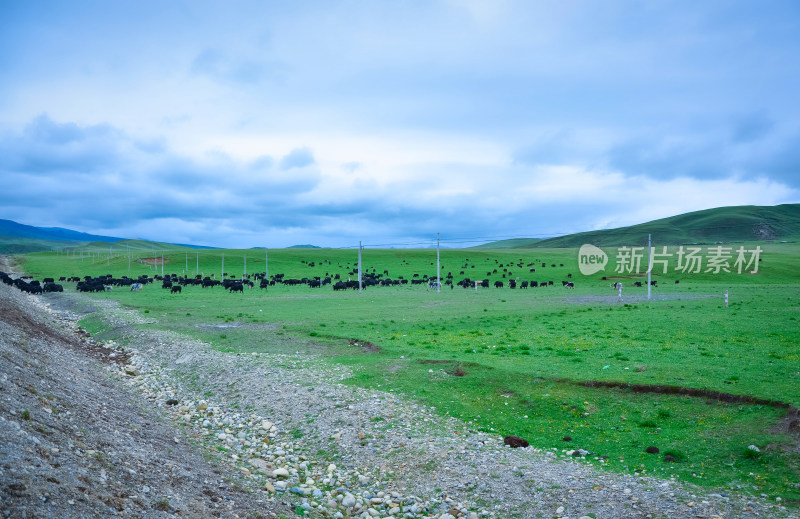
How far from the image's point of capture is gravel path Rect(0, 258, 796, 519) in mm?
8297

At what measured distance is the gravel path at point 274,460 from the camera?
8.30 metres

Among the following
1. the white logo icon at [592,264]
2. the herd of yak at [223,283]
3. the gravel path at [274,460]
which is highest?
the white logo icon at [592,264]

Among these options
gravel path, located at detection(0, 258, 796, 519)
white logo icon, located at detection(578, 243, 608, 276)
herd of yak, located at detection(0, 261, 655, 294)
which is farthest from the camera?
white logo icon, located at detection(578, 243, 608, 276)

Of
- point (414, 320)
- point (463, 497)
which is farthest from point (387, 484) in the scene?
point (414, 320)

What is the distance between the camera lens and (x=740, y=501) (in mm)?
8789

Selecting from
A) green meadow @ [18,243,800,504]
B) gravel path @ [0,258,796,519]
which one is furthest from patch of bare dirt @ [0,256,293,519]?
green meadow @ [18,243,800,504]

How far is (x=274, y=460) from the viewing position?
11820mm

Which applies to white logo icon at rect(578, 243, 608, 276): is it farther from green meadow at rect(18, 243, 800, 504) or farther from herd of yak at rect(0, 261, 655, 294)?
green meadow at rect(18, 243, 800, 504)

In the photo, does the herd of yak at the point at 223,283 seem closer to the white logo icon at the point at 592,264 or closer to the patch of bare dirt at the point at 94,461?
the white logo icon at the point at 592,264

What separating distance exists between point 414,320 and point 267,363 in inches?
577

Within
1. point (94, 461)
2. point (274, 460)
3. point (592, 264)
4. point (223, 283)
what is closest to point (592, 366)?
point (274, 460)

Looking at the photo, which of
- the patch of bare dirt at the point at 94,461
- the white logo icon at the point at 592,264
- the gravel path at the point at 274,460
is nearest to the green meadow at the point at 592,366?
the gravel path at the point at 274,460

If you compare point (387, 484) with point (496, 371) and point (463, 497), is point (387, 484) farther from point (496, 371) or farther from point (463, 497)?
point (496, 371)

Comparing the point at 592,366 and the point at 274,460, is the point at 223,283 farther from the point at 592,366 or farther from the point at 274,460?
the point at 274,460
